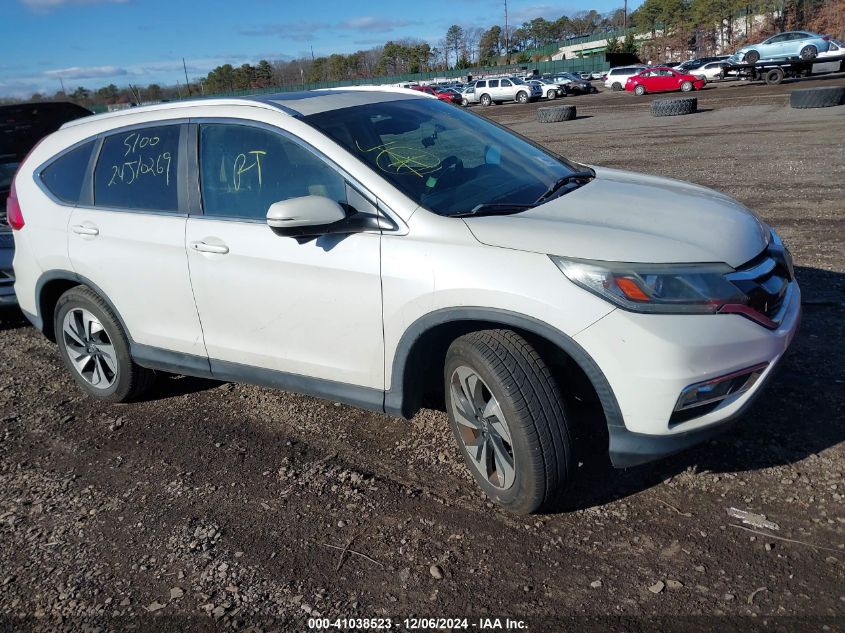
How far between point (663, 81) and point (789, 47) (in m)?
7.97

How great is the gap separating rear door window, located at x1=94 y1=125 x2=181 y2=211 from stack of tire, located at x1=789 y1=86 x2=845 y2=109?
21.0 metres

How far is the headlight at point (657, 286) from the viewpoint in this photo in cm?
275

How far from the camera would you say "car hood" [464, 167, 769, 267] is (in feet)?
9.39

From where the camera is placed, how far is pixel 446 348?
11.5 ft

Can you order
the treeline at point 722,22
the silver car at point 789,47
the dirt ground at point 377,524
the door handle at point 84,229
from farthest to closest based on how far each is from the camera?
the treeline at point 722,22 < the silver car at point 789,47 < the door handle at point 84,229 < the dirt ground at point 377,524

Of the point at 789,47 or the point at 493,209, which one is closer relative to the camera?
the point at 493,209

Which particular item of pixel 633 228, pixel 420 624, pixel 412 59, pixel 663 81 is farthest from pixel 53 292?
pixel 412 59

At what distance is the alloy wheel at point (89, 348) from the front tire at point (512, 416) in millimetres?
2515

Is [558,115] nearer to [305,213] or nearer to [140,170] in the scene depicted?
[140,170]

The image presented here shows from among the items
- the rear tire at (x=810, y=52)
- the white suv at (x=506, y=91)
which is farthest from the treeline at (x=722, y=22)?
the rear tire at (x=810, y=52)

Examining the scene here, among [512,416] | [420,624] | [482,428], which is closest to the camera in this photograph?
[420,624]

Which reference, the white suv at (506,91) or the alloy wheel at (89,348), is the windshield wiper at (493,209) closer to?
the alloy wheel at (89,348)

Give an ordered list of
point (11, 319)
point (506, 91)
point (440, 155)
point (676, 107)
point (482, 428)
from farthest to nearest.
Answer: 1. point (506, 91)
2. point (676, 107)
3. point (11, 319)
4. point (440, 155)
5. point (482, 428)

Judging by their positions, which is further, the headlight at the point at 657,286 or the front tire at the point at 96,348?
the front tire at the point at 96,348
